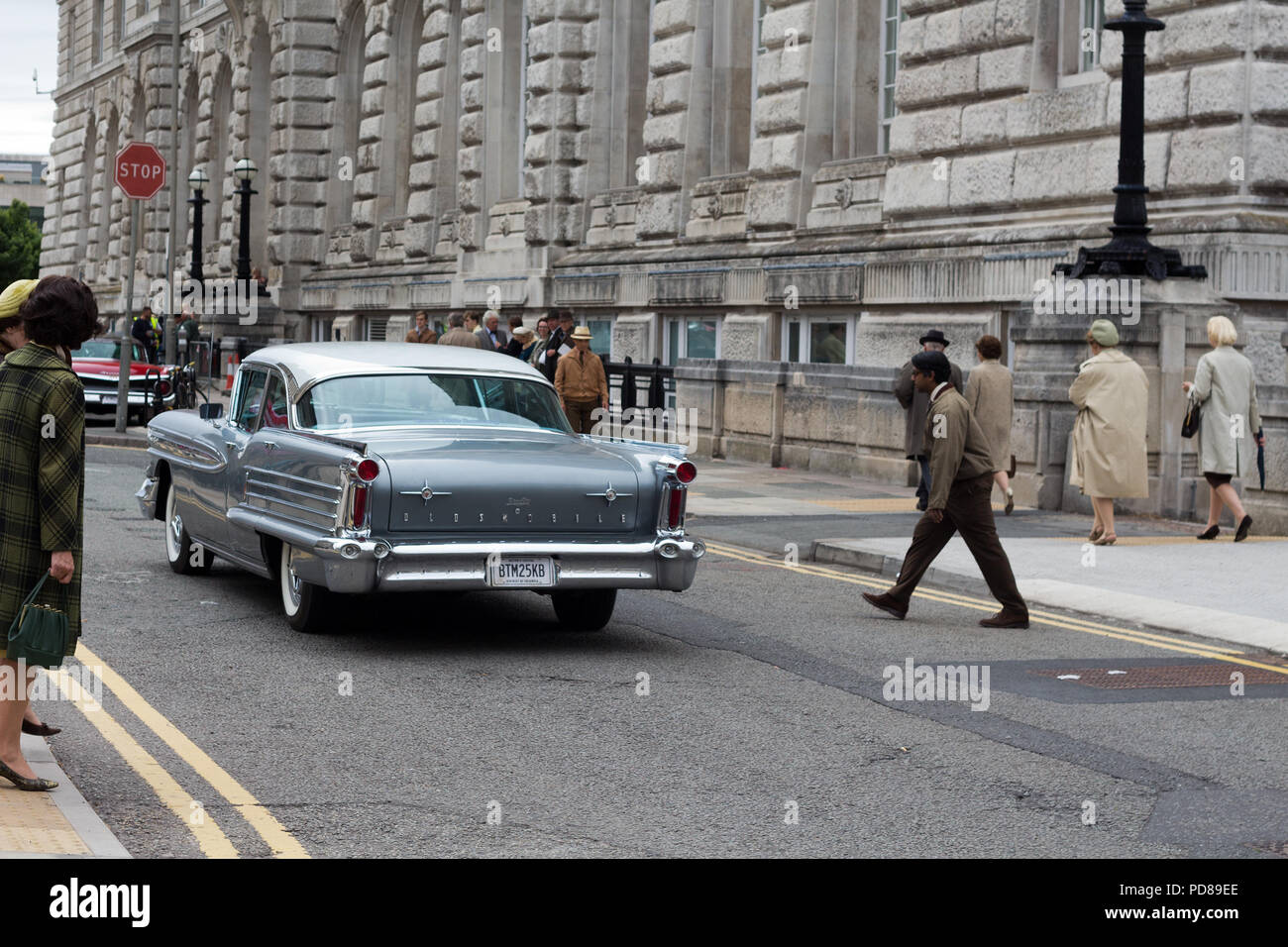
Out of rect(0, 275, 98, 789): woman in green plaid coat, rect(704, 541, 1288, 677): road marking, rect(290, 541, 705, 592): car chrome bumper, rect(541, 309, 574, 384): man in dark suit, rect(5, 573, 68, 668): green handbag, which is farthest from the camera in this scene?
rect(541, 309, 574, 384): man in dark suit

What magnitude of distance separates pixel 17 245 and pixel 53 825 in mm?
107711

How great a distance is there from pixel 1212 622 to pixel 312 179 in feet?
112

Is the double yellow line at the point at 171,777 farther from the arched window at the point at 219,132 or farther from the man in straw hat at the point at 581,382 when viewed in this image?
the arched window at the point at 219,132

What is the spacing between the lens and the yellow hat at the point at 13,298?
709 centimetres

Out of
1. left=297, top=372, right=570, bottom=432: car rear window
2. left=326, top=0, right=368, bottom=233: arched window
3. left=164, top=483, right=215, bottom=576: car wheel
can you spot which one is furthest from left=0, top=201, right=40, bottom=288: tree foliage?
left=297, top=372, right=570, bottom=432: car rear window

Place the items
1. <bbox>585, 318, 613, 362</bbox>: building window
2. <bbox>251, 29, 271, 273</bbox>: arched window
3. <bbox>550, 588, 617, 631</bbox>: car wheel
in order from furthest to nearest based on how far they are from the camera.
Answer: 1. <bbox>251, 29, 271, 273</bbox>: arched window
2. <bbox>585, 318, 613, 362</bbox>: building window
3. <bbox>550, 588, 617, 631</bbox>: car wheel

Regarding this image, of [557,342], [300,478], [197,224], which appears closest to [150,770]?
[300,478]

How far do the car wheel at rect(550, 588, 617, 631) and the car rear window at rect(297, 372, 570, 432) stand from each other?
1.09 m

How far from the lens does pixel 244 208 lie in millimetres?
41281

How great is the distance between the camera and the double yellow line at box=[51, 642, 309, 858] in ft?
20.3

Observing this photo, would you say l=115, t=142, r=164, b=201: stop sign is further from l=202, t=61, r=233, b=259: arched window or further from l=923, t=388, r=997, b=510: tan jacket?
l=202, t=61, r=233, b=259: arched window

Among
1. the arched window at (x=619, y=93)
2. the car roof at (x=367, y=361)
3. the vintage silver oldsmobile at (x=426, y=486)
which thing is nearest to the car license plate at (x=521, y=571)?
the vintage silver oldsmobile at (x=426, y=486)
